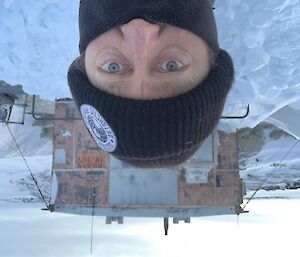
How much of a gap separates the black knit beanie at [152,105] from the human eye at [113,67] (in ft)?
0.27

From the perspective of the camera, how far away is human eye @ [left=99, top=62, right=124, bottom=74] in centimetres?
114

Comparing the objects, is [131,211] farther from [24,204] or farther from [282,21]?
[24,204]

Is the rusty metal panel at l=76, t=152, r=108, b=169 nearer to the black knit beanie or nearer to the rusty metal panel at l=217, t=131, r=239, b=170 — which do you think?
the rusty metal panel at l=217, t=131, r=239, b=170

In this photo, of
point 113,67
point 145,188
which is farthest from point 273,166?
point 113,67

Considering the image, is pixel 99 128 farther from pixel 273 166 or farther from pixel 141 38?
pixel 273 166

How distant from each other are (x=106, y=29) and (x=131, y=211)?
11.3ft

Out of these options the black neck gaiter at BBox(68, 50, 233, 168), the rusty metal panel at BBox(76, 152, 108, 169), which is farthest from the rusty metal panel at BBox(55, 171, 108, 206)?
the black neck gaiter at BBox(68, 50, 233, 168)

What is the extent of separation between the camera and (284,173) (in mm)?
12734

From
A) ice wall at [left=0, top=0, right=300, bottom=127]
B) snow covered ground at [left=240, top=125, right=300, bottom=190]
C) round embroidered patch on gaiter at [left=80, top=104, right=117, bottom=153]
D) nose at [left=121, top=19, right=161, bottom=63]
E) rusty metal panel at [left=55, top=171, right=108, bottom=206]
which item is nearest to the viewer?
nose at [left=121, top=19, right=161, bottom=63]

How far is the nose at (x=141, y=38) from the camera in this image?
1.10 m

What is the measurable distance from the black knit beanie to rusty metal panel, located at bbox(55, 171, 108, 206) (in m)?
3.19

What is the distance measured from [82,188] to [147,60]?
3583 millimetres

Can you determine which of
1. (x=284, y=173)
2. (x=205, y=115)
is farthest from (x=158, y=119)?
(x=284, y=173)

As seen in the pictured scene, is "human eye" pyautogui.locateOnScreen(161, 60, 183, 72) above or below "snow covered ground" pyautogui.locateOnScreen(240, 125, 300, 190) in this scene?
below
